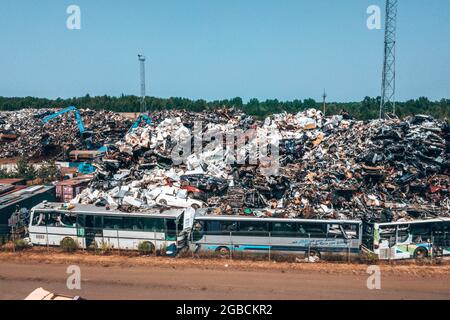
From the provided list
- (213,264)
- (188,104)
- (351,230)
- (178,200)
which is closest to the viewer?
(213,264)

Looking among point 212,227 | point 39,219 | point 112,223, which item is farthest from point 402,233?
point 39,219

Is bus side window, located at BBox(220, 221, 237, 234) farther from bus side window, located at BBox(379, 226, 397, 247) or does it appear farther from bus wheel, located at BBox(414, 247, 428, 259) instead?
bus wheel, located at BBox(414, 247, 428, 259)

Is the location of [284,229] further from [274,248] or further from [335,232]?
[335,232]

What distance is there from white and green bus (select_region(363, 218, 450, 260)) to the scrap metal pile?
29.1 inches

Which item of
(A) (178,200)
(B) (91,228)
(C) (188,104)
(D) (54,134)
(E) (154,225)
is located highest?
(C) (188,104)

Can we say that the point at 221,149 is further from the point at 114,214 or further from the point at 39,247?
the point at 39,247

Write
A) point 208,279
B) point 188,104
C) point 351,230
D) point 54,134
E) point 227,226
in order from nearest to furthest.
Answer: point 208,279 → point 351,230 → point 227,226 → point 54,134 → point 188,104

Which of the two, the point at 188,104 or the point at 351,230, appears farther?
the point at 188,104

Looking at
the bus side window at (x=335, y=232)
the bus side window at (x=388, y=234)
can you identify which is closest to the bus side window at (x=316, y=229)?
the bus side window at (x=335, y=232)

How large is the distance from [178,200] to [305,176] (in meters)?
7.97

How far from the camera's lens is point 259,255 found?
16.7m

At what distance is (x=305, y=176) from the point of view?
2162 cm

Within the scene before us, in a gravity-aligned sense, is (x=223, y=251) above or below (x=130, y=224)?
below

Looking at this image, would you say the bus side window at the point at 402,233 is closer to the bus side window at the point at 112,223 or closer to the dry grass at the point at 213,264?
the dry grass at the point at 213,264
